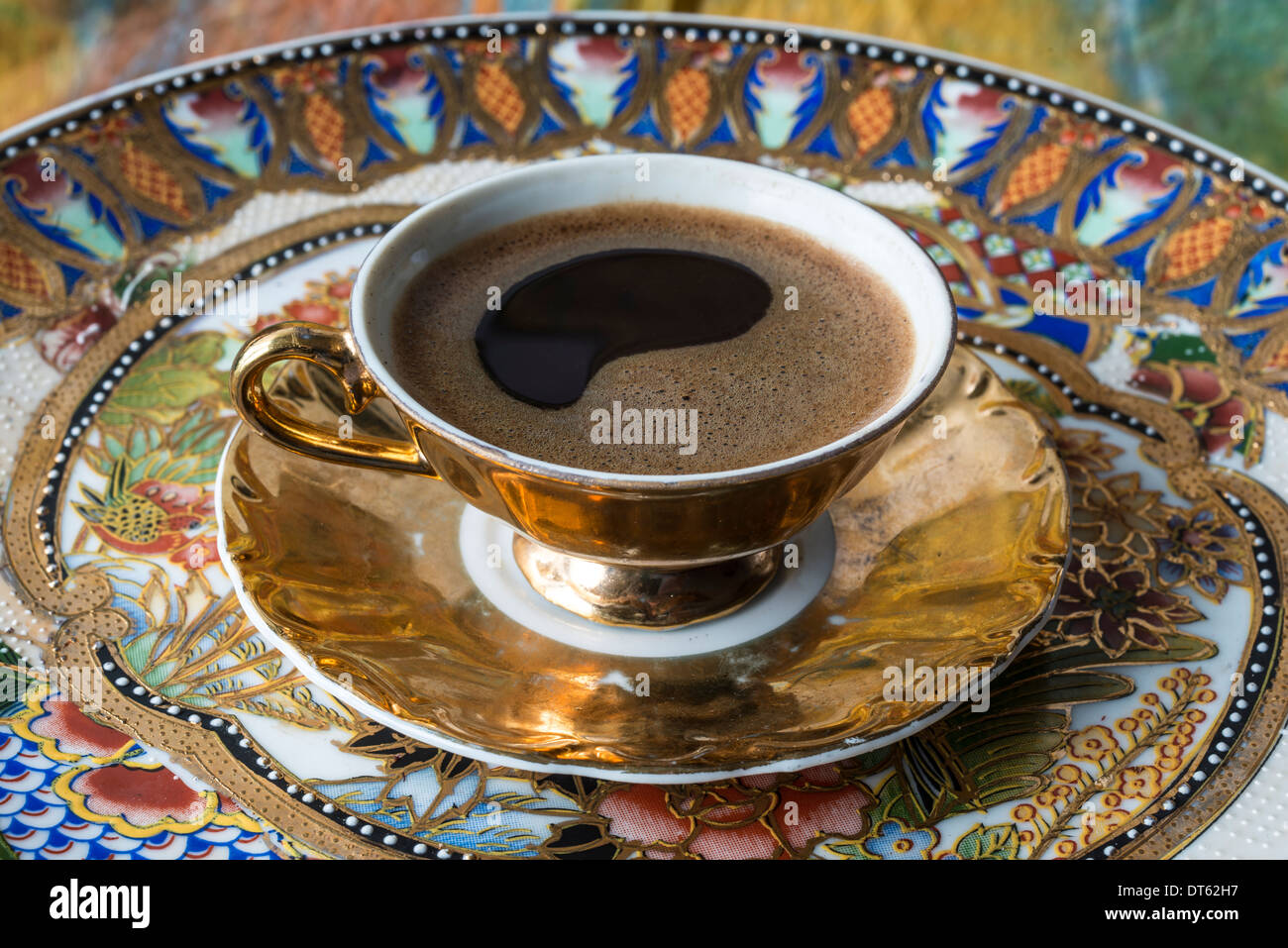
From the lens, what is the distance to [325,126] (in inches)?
51.8

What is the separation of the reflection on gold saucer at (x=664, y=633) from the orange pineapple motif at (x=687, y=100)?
0.45 metres

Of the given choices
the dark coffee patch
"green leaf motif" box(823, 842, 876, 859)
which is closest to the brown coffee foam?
the dark coffee patch

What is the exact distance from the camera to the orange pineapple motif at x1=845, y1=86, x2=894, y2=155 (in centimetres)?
132

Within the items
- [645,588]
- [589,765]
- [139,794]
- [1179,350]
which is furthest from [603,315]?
[1179,350]

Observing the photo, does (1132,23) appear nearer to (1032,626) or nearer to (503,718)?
(1032,626)

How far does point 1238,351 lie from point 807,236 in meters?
0.42

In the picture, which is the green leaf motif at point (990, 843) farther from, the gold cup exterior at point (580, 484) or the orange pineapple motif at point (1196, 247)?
the orange pineapple motif at point (1196, 247)

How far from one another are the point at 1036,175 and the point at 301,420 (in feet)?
2.51

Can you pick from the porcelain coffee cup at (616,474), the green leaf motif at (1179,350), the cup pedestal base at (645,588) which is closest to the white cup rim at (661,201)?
the porcelain coffee cup at (616,474)

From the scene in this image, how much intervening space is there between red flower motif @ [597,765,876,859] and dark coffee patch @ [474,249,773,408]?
258 millimetres

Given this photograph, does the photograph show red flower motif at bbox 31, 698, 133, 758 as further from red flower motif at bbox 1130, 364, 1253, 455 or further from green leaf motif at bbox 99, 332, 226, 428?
red flower motif at bbox 1130, 364, 1253, 455

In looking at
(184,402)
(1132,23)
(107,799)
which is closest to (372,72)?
(184,402)

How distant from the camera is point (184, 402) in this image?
1085 mm

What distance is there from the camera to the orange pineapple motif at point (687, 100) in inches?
53.1
